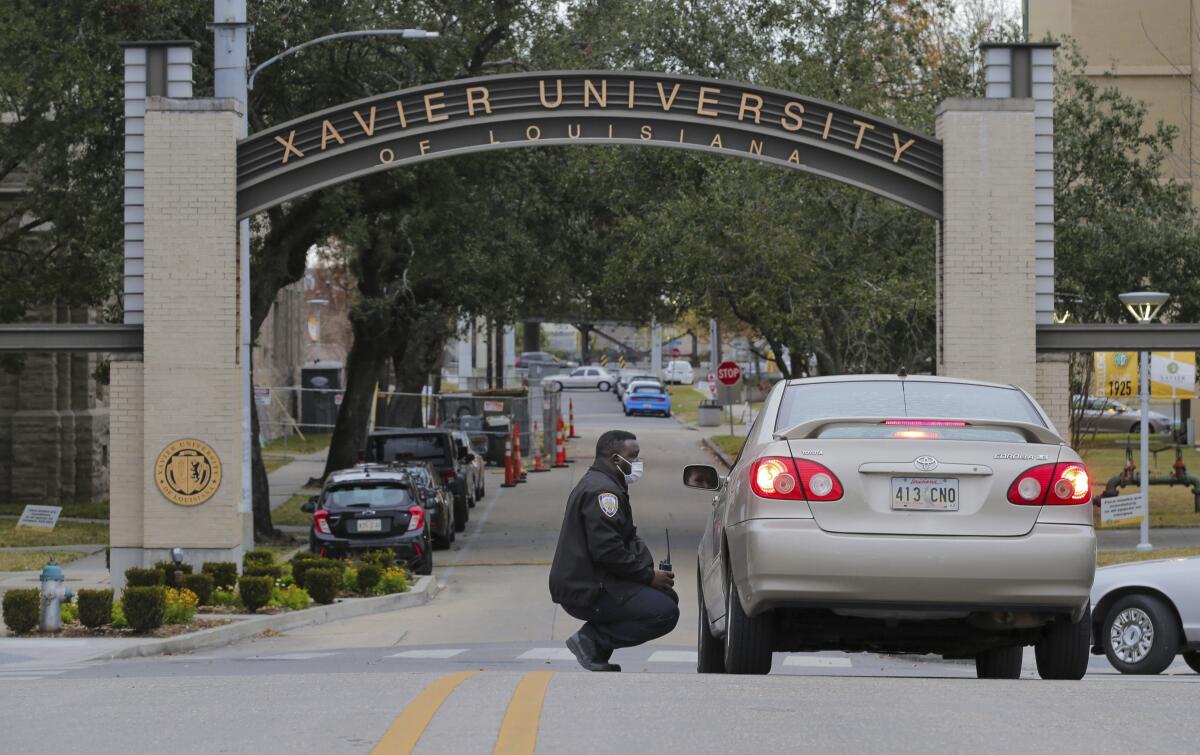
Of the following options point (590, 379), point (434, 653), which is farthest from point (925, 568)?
point (590, 379)

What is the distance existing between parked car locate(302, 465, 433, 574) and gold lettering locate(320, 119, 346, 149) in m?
4.75

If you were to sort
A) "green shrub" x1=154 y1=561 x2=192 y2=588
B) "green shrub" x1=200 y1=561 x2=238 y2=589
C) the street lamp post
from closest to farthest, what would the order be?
"green shrub" x1=154 y1=561 x2=192 y2=588, "green shrub" x1=200 y1=561 x2=238 y2=589, the street lamp post

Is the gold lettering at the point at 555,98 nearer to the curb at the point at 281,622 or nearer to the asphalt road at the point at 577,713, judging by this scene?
the curb at the point at 281,622

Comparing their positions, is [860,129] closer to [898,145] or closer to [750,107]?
[898,145]

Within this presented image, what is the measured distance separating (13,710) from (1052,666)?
18.3 feet

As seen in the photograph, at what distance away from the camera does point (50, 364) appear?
35.3 meters

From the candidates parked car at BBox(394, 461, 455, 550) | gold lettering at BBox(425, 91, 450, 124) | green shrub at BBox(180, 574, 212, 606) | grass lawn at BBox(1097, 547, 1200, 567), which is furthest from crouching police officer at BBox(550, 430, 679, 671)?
parked car at BBox(394, 461, 455, 550)

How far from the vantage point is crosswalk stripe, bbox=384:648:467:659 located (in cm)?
1445

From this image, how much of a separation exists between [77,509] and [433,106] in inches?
670

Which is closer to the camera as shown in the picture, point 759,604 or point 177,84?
point 759,604

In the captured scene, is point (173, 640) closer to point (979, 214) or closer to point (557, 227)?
point (979, 214)

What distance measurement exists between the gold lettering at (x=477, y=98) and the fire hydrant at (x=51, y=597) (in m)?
7.77

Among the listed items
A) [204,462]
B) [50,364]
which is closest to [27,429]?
[50,364]

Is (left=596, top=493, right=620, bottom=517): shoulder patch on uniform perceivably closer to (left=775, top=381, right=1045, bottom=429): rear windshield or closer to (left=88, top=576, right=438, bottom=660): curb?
(left=775, top=381, right=1045, bottom=429): rear windshield
